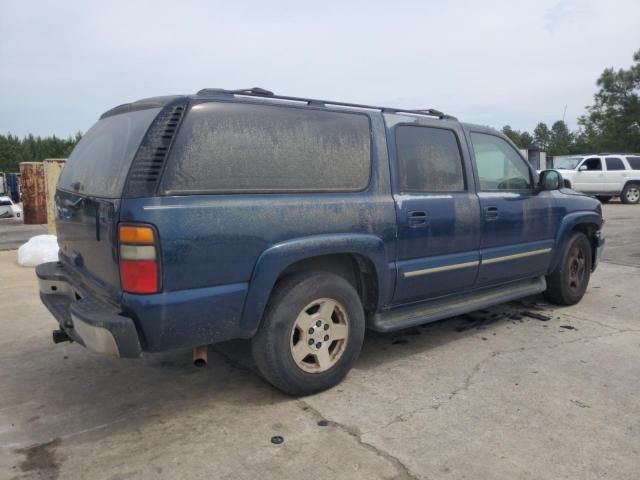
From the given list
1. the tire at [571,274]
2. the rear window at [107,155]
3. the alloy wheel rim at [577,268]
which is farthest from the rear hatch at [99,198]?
the alloy wheel rim at [577,268]

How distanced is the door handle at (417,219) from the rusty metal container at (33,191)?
10263 mm

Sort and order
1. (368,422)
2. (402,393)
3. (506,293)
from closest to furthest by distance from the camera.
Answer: (368,422)
(402,393)
(506,293)

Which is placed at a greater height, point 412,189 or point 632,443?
point 412,189

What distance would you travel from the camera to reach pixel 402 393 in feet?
11.4

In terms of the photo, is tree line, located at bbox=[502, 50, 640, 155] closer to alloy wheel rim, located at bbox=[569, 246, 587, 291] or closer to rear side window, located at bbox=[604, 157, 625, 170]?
rear side window, located at bbox=[604, 157, 625, 170]

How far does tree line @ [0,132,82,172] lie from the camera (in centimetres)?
6875

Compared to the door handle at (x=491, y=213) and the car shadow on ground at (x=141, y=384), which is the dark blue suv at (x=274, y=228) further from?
the car shadow on ground at (x=141, y=384)

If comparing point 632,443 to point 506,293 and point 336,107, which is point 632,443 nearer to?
point 506,293

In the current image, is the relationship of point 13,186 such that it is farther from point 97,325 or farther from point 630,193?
point 97,325

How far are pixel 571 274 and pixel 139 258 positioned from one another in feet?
14.8

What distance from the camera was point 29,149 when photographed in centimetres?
8025

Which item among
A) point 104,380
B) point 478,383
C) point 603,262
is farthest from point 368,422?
point 603,262

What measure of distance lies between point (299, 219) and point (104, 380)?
6.11ft

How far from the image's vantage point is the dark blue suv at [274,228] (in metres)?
2.82
